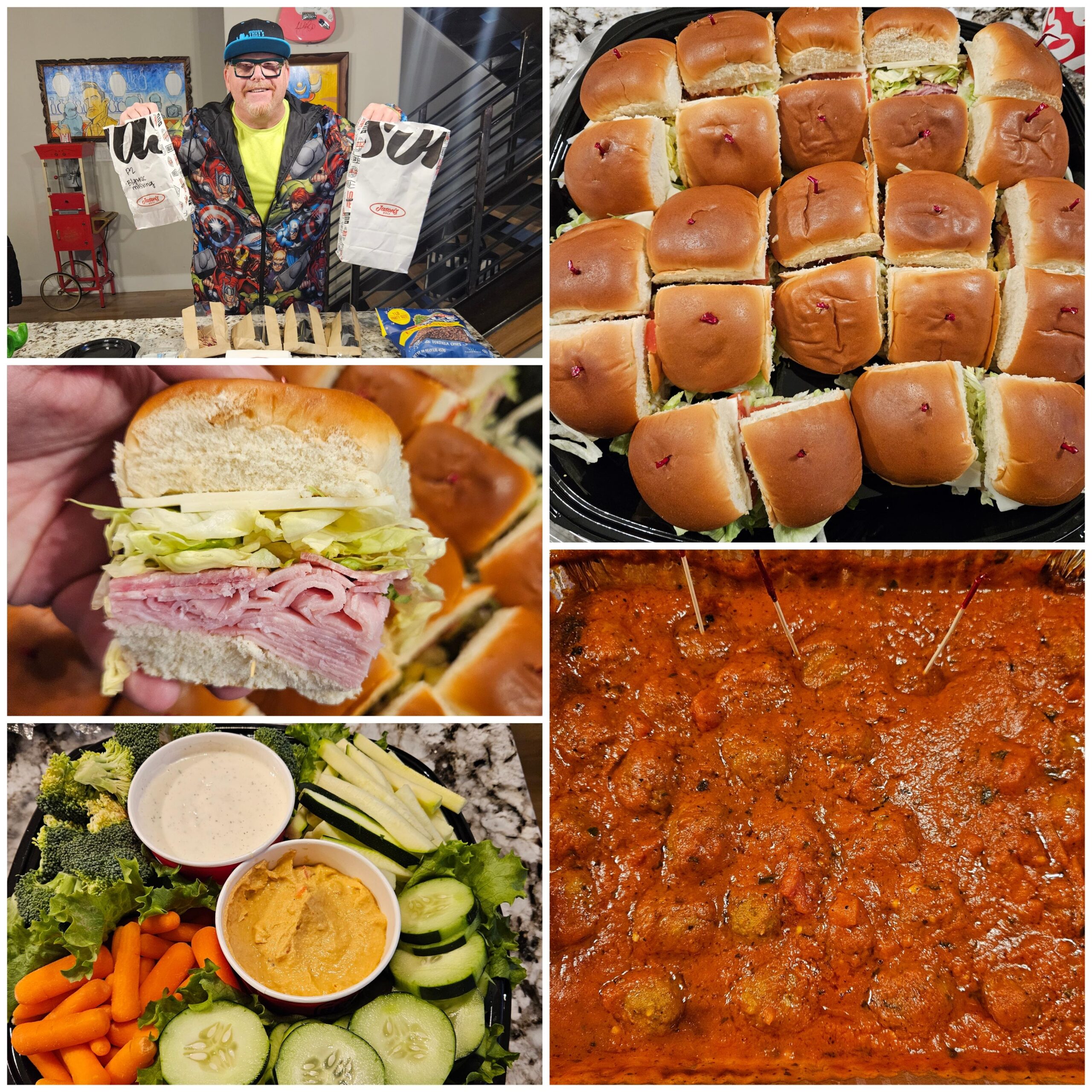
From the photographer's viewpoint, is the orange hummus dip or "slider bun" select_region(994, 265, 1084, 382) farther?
"slider bun" select_region(994, 265, 1084, 382)

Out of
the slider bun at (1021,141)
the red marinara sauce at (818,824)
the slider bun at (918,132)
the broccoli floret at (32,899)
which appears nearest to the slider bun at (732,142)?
the slider bun at (918,132)

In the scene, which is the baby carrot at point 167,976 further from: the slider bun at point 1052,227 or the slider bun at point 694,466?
the slider bun at point 1052,227

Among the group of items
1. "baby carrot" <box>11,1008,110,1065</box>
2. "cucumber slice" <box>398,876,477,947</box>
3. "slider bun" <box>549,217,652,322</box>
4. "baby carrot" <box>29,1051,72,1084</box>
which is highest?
"slider bun" <box>549,217,652,322</box>

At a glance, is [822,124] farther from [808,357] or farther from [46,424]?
[46,424]

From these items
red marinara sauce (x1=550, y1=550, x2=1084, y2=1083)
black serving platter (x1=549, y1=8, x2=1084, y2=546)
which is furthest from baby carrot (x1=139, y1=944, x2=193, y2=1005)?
black serving platter (x1=549, y1=8, x2=1084, y2=546)

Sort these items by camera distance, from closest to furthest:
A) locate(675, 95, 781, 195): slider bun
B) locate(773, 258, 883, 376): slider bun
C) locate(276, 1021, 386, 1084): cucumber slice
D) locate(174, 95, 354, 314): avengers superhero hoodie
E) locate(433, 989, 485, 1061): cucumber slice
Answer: locate(276, 1021, 386, 1084): cucumber slice < locate(433, 989, 485, 1061): cucumber slice < locate(174, 95, 354, 314): avengers superhero hoodie < locate(773, 258, 883, 376): slider bun < locate(675, 95, 781, 195): slider bun

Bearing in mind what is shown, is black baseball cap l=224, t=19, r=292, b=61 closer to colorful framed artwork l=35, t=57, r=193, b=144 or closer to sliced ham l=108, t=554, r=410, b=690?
colorful framed artwork l=35, t=57, r=193, b=144

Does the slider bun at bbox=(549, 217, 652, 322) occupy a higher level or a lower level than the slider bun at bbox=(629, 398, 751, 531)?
higher
